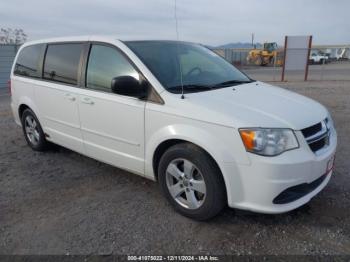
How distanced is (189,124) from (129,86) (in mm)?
726

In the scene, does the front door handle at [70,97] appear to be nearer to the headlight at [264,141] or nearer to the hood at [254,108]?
the hood at [254,108]

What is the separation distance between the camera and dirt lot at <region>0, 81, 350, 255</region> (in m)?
2.64

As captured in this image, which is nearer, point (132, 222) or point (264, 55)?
point (132, 222)

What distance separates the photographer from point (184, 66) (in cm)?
356

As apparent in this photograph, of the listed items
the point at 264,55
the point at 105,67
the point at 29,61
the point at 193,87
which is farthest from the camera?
the point at 264,55

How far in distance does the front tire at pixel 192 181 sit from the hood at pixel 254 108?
0.39 m

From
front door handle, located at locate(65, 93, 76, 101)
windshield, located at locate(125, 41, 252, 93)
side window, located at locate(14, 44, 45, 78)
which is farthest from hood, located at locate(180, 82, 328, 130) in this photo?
side window, located at locate(14, 44, 45, 78)

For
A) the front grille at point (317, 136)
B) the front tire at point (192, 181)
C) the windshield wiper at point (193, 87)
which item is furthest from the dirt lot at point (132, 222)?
the windshield wiper at point (193, 87)

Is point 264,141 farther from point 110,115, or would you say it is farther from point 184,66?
point 110,115

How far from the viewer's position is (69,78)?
4.00 meters

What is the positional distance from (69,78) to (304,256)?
10.9ft

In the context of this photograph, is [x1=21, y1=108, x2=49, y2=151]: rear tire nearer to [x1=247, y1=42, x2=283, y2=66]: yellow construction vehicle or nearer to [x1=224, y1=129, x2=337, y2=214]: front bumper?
[x1=224, y1=129, x2=337, y2=214]: front bumper

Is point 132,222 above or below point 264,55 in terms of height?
below

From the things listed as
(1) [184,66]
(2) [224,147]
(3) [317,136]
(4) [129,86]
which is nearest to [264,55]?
(1) [184,66]
